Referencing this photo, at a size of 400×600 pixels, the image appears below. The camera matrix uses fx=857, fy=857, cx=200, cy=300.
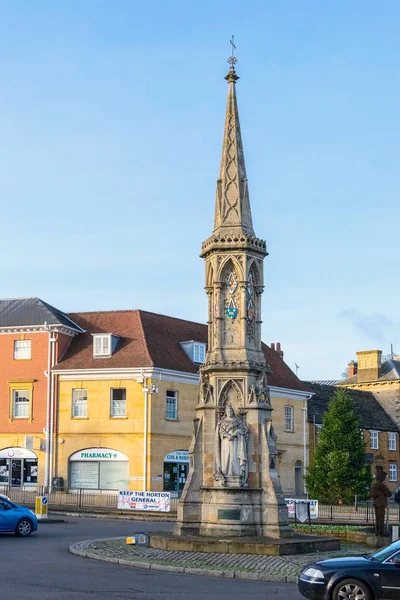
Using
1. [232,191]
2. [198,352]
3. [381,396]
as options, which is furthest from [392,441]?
[232,191]

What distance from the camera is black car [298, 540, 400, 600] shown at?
13.3 metres

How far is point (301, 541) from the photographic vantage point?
2084 cm

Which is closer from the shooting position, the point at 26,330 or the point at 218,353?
the point at 218,353

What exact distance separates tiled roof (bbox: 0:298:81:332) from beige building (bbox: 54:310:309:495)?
1989 mm

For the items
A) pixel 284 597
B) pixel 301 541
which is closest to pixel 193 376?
pixel 301 541

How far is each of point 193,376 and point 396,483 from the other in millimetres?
23853

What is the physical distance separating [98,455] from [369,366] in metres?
33.3

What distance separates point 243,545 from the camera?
20.1 m

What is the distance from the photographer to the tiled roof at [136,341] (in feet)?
157

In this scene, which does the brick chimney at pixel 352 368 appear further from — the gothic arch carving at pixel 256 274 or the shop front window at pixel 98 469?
the gothic arch carving at pixel 256 274

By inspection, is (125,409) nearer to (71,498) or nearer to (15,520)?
(71,498)

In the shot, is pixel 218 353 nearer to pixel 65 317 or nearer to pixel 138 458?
pixel 138 458

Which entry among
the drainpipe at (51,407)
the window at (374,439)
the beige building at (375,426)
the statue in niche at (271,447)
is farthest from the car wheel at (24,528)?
the window at (374,439)

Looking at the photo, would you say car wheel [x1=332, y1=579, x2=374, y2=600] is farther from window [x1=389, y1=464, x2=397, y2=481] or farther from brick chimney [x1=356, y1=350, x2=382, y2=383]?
brick chimney [x1=356, y1=350, x2=382, y2=383]
